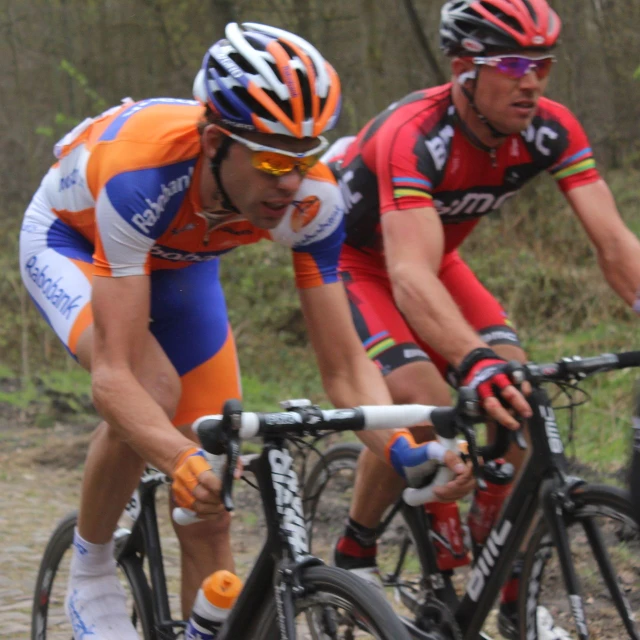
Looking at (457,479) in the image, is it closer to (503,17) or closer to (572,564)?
(572,564)

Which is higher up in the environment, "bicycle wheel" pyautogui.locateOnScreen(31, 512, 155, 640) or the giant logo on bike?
the giant logo on bike

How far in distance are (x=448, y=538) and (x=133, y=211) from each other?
192cm

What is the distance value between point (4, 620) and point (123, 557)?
1562 millimetres

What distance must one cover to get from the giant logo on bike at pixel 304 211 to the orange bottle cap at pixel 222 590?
1093 mm

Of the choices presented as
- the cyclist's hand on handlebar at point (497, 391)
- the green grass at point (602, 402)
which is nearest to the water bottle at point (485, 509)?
the cyclist's hand on handlebar at point (497, 391)

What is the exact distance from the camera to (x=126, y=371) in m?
3.01

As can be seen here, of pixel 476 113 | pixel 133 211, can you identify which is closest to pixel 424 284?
pixel 476 113

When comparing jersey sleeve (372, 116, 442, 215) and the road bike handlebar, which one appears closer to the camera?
the road bike handlebar

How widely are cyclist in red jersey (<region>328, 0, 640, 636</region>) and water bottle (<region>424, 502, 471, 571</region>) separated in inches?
8.2

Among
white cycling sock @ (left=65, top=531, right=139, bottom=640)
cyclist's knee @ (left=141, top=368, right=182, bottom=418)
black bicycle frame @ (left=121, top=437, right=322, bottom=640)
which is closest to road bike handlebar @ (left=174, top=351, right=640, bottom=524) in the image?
black bicycle frame @ (left=121, top=437, right=322, bottom=640)

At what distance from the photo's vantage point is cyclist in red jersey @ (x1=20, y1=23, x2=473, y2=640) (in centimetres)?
303

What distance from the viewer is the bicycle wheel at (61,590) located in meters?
3.62

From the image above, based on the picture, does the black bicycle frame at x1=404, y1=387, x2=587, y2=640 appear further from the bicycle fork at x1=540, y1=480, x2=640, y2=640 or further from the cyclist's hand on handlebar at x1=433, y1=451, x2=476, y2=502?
the cyclist's hand on handlebar at x1=433, y1=451, x2=476, y2=502

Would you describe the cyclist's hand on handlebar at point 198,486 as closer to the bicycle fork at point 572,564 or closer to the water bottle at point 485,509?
the bicycle fork at point 572,564
